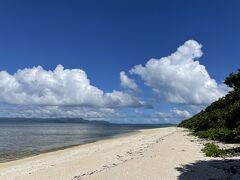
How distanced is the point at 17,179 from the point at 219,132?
20355mm

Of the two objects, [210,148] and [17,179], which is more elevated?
[210,148]

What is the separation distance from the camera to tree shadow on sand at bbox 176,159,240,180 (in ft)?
52.4

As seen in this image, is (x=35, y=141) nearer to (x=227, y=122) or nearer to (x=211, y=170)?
(x=227, y=122)

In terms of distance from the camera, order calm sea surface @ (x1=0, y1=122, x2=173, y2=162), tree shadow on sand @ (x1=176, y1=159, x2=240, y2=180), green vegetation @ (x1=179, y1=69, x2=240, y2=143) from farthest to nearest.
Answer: calm sea surface @ (x1=0, y1=122, x2=173, y2=162) < green vegetation @ (x1=179, y1=69, x2=240, y2=143) < tree shadow on sand @ (x1=176, y1=159, x2=240, y2=180)

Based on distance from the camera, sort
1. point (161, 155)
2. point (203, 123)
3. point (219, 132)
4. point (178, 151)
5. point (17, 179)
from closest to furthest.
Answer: point (17, 179) < point (161, 155) < point (178, 151) < point (219, 132) < point (203, 123)

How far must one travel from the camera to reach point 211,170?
17203 millimetres

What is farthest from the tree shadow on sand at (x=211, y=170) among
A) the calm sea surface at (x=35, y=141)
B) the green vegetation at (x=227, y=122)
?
the calm sea surface at (x=35, y=141)

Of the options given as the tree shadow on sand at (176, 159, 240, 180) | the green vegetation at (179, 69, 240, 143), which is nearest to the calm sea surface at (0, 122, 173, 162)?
the green vegetation at (179, 69, 240, 143)

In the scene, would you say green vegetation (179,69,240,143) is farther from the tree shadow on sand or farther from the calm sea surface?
the calm sea surface

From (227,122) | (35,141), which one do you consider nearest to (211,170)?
(227,122)

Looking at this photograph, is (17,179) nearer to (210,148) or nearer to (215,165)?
(215,165)

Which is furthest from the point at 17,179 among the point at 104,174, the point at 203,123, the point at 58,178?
the point at 203,123

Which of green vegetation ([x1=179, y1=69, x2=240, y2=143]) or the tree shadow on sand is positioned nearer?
the tree shadow on sand

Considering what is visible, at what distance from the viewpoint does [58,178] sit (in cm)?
1708
